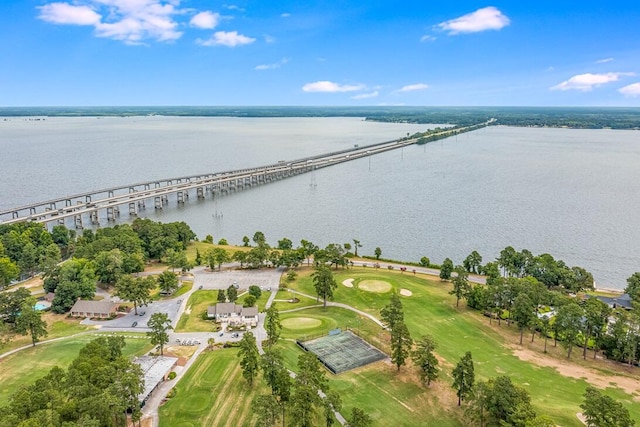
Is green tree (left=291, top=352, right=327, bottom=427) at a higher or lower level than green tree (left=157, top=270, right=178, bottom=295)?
higher

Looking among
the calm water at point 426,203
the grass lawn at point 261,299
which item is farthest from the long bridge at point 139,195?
the grass lawn at point 261,299

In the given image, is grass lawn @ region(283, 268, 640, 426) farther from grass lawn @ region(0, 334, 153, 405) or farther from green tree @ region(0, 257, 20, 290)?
green tree @ region(0, 257, 20, 290)

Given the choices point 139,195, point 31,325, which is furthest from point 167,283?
point 139,195

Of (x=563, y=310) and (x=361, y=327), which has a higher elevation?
(x=563, y=310)

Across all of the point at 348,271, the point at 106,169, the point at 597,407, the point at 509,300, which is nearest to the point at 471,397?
the point at 597,407

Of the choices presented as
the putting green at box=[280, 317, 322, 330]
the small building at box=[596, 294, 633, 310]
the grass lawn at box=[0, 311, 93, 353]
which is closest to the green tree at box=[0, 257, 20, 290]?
the grass lawn at box=[0, 311, 93, 353]

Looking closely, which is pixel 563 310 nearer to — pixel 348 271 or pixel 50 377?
pixel 348 271
